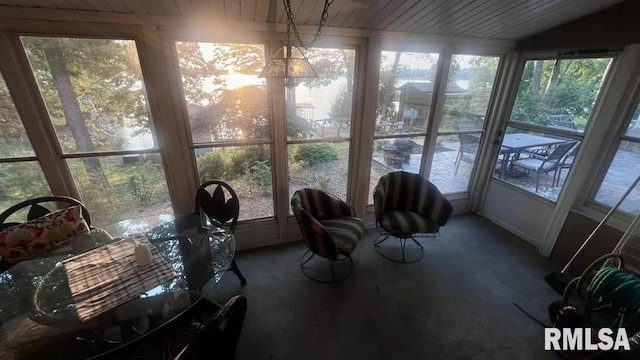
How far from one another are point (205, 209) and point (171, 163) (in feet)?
1.74

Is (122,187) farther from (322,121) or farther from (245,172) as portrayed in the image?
(322,121)

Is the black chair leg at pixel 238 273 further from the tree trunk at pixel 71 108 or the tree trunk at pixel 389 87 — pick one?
the tree trunk at pixel 389 87

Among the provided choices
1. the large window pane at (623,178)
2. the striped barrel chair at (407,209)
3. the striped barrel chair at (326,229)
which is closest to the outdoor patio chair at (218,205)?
the striped barrel chair at (326,229)

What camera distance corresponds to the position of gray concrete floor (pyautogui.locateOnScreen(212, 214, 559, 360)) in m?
1.85

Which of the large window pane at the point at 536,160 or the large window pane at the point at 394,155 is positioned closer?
the large window pane at the point at 536,160

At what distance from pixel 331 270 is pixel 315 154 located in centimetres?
123

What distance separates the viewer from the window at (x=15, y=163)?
196 cm

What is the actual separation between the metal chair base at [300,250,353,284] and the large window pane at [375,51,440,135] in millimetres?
1505

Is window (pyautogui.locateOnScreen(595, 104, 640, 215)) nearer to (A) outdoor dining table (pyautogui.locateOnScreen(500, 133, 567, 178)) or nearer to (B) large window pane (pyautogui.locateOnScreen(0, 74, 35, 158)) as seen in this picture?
(A) outdoor dining table (pyautogui.locateOnScreen(500, 133, 567, 178))

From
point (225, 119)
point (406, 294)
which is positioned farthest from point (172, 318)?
point (406, 294)

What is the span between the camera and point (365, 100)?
2674 millimetres

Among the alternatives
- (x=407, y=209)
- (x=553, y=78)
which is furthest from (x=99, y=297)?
(x=553, y=78)

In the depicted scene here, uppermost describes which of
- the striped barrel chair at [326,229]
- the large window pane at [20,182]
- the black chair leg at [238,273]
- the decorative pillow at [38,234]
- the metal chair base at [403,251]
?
the large window pane at [20,182]

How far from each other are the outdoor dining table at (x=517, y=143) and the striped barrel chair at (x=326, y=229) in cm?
222
